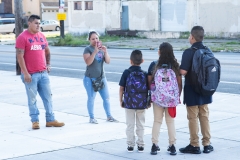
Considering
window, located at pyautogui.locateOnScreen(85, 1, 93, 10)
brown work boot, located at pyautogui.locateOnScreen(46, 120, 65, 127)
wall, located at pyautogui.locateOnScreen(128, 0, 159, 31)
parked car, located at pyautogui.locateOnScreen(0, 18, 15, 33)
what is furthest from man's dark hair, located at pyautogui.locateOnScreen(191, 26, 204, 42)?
parked car, located at pyautogui.locateOnScreen(0, 18, 15, 33)

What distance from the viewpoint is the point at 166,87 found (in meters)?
7.91

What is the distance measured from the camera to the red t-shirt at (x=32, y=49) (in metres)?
9.80

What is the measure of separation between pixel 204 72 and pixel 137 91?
3.20 feet

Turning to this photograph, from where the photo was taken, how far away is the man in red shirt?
977 centimetres

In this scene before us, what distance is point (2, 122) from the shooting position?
35.0 ft

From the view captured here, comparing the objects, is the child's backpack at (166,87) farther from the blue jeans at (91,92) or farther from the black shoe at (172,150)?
the blue jeans at (91,92)

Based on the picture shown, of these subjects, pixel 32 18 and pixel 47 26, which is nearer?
pixel 32 18

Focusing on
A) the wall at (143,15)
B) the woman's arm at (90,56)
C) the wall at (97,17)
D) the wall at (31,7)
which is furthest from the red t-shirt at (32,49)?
the wall at (31,7)

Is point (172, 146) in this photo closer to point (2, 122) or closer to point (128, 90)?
point (128, 90)

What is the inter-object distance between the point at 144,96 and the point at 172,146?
31.2 inches

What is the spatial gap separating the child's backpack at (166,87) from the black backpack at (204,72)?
0.30m

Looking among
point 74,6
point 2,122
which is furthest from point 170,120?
point 74,6

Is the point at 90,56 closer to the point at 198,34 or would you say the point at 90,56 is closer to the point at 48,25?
the point at 198,34

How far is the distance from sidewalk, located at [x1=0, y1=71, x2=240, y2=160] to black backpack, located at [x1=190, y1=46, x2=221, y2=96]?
93 cm
